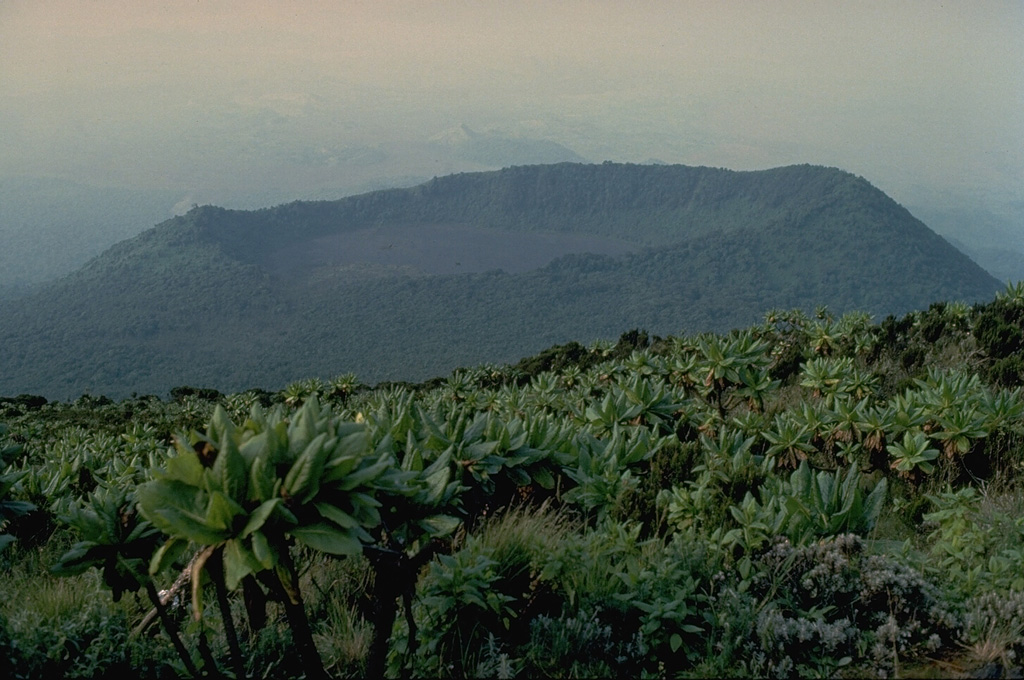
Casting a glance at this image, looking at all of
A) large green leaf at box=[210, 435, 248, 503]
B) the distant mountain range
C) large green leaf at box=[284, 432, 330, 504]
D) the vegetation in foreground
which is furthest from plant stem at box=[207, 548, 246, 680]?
the distant mountain range

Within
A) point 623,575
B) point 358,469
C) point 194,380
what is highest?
point 358,469

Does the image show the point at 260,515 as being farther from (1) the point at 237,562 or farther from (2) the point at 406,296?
(2) the point at 406,296

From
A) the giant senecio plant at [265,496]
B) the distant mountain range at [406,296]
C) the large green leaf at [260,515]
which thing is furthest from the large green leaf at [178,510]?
the distant mountain range at [406,296]

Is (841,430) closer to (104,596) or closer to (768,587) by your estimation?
(768,587)

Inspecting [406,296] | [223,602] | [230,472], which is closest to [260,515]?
[230,472]

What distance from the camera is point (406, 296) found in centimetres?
14300

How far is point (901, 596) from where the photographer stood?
3598mm

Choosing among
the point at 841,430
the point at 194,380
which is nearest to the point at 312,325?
the point at 194,380

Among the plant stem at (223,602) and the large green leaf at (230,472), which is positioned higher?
the large green leaf at (230,472)

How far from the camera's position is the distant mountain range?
112m

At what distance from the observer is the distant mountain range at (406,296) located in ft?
366

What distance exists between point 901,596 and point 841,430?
349cm

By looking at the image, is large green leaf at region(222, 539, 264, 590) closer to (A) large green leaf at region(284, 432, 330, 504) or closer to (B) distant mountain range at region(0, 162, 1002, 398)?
(A) large green leaf at region(284, 432, 330, 504)

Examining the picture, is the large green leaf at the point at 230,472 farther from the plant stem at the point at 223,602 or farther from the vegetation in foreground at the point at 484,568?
the plant stem at the point at 223,602
